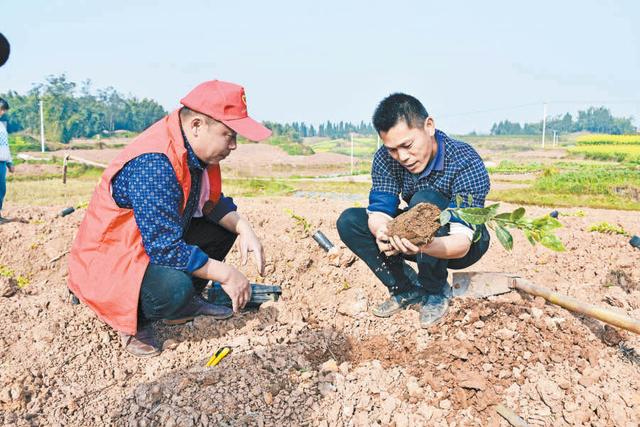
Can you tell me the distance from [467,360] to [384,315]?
0.77 metres

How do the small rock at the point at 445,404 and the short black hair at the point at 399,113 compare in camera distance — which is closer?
the small rock at the point at 445,404

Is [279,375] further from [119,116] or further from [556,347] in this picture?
[119,116]

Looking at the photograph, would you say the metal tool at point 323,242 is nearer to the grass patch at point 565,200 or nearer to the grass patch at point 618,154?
the grass patch at point 565,200

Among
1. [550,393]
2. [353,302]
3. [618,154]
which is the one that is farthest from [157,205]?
[618,154]

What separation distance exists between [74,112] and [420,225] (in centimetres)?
3967

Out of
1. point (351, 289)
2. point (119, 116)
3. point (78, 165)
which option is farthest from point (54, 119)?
point (351, 289)

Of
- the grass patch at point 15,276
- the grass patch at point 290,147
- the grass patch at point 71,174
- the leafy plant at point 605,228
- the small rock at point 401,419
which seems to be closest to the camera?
the small rock at point 401,419

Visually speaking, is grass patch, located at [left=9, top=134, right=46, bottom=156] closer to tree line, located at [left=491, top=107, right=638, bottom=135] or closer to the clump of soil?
the clump of soil

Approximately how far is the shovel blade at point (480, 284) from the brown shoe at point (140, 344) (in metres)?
1.79

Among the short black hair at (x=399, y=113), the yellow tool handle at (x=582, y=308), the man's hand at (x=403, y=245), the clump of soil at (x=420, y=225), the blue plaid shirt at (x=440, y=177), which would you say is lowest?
the yellow tool handle at (x=582, y=308)

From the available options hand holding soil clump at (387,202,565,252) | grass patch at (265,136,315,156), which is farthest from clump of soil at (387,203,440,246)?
grass patch at (265,136,315,156)

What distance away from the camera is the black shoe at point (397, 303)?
344 cm

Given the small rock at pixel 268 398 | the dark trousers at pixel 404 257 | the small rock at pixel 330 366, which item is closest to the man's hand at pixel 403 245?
the dark trousers at pixel 404 257

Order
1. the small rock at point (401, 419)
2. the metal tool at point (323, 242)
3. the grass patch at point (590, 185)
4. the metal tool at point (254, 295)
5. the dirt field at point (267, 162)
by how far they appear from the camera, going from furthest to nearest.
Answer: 1. the dirt field at point (267, 162)
2. the grass patch at point (590, 185)
3. the metal tool at point (323, 242)
4. the metal tool at point (254, 295)
5. the small rock at point (401, 419)
